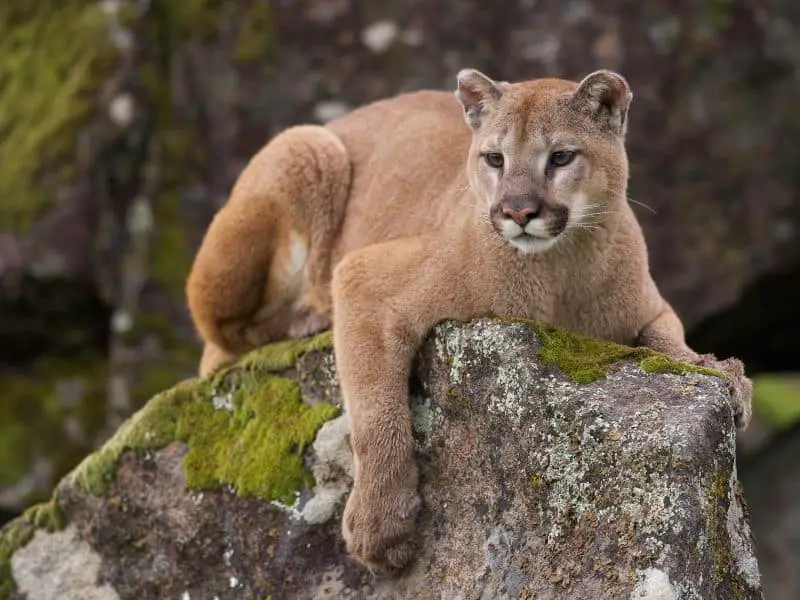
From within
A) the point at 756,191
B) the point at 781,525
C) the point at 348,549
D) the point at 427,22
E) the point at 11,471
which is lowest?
the point at 781,525

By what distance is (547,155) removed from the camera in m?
5.80

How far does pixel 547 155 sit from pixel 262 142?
5.43m

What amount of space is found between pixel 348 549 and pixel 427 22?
20.8 ft

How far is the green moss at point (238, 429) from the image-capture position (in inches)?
247

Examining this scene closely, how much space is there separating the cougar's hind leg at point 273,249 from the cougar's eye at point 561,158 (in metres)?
2.06

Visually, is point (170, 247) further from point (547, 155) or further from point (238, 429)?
point (547, 155)

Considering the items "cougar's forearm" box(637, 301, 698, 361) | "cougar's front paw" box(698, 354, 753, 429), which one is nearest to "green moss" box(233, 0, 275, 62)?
"cougar's forearm" box(637, 301, 698, 361)

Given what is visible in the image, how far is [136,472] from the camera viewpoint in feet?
22.2

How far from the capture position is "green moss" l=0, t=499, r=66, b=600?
6992 millimetres

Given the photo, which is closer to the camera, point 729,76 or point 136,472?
point 136,472

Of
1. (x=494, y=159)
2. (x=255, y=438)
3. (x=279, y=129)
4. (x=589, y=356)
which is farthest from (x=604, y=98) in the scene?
(x=279, y=129)

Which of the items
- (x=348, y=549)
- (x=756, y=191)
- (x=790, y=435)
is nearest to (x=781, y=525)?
(x=790, y=435)

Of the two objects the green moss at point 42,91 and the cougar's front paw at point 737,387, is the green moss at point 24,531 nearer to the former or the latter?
the cougar's front paw at point 737,387

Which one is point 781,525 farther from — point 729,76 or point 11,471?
point 11,471
